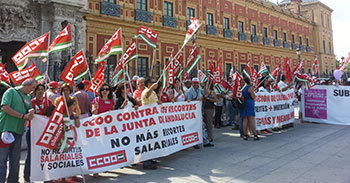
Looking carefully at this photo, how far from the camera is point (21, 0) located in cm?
1053

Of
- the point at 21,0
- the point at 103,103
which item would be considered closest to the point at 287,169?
the point at 103,103

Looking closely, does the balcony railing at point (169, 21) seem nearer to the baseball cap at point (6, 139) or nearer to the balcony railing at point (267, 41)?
the balcony railing at point (267, 41)

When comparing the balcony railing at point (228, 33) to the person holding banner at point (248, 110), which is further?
the balcony railing at point (228, 33)

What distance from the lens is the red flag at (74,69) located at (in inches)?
172

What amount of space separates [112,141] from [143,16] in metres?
12.5

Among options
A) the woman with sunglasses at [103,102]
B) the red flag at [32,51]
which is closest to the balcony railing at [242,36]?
the woman with sunglasses at [103,102]

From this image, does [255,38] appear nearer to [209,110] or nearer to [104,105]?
[209,110]

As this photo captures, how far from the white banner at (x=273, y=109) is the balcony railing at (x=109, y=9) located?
976cm

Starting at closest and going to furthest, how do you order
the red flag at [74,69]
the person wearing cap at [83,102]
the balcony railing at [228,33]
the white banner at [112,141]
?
the white banner at [112,141] < the red flag at [74,69] < the person wearing cap at [83,102] < the balcony railing at [228,33]

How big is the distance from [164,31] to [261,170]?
44.8 feet

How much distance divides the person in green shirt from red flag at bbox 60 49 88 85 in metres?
0.61

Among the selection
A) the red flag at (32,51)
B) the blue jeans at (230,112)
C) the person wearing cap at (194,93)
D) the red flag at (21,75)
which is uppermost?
the red flag at (32,51)

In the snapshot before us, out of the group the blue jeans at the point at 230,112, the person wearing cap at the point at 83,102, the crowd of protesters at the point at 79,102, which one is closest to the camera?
the crowd of protesters at the point at 79,102

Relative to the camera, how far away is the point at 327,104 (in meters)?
9.79
